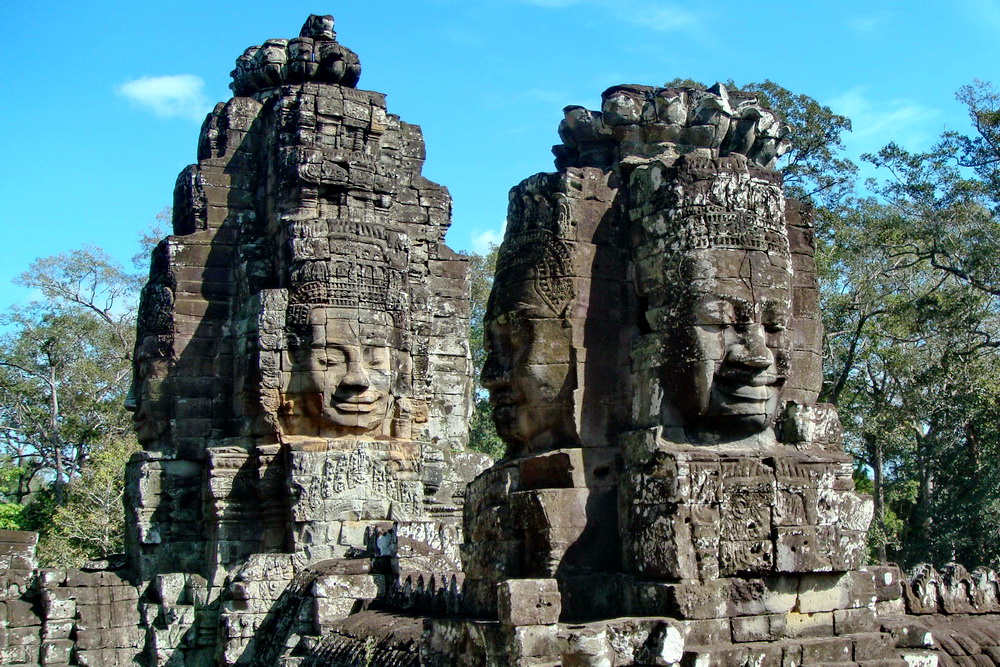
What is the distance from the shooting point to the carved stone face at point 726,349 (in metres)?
6.58

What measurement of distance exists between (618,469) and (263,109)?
1001 cm

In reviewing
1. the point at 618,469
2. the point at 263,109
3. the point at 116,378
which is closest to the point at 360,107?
the point at 263,109

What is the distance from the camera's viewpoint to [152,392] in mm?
14359

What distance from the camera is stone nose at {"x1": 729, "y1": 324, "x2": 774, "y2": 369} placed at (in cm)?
656

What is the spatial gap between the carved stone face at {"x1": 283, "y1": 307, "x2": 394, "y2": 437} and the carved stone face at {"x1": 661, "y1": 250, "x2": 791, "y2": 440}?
6230mm

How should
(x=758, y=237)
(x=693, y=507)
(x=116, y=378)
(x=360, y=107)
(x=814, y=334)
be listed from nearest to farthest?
(x=693, y=507) → (x=758, y=237) → (x=814, y=334) → (x=360, y=107) → (x=116, y=378)

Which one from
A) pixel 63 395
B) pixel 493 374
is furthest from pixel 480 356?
pixel 493 374

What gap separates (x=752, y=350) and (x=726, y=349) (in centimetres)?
14

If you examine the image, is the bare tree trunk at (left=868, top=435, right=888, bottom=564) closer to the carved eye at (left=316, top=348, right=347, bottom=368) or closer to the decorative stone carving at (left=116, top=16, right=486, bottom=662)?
the decorative stone carving at (left=116, top=16, right=486, bottom=662)

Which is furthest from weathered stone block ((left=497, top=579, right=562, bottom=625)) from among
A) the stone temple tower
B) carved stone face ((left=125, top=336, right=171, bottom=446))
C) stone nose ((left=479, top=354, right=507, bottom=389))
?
carved stone face ((left=125, top=336, right=171, bottom=446))

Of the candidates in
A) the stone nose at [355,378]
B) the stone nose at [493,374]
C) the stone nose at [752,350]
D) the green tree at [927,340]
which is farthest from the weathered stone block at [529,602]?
the green tree at [927,340]

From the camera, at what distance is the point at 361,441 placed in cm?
1252

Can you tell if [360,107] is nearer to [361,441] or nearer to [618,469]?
[361,441]

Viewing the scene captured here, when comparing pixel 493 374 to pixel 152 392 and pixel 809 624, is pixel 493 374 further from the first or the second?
pixel 152 392
